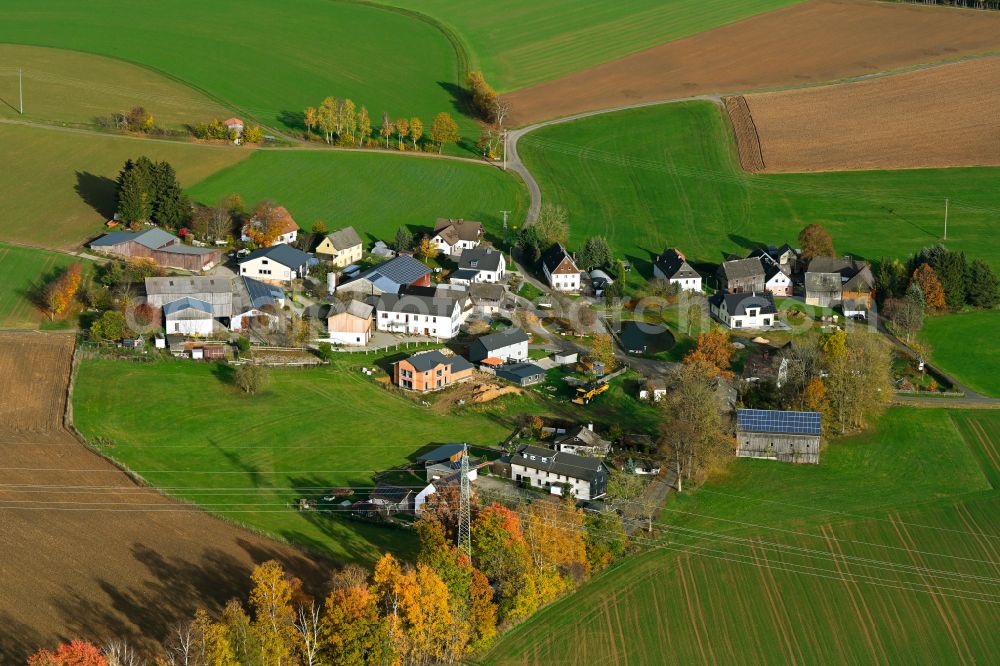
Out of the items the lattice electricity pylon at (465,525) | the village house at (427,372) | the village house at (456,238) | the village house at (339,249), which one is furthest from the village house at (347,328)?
the lattice electricity pylon at (465,525)

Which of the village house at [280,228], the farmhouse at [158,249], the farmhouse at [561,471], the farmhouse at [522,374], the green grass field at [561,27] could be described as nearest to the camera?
the farmhouse at [561,471]

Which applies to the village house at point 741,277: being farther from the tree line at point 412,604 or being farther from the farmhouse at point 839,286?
the tree line at point 412,604

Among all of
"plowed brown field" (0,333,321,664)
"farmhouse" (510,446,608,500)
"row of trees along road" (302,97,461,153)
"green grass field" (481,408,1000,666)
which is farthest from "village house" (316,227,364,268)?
"green grass field" (481,408,1000,666)

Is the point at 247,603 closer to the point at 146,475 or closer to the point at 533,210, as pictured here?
the point at 146,475

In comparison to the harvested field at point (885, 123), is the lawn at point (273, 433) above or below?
below

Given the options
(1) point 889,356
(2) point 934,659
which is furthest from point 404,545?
(1) point 889,356

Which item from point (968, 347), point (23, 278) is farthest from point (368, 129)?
point (968, 347)
